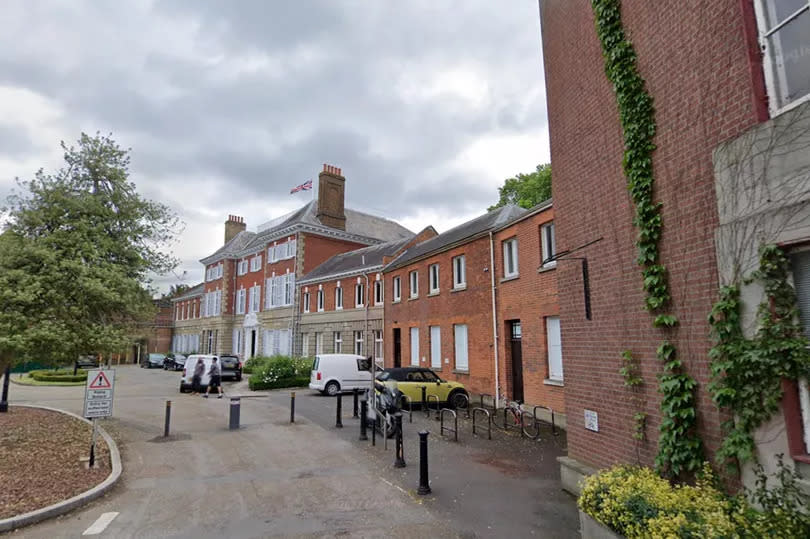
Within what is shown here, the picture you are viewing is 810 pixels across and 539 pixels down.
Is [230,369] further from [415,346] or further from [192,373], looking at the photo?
[415,346]

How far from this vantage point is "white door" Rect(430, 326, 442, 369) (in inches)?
809

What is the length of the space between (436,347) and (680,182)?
1631 centimetres

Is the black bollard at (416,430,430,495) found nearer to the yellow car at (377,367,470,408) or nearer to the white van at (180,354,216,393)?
the yellow car at (377,367,470,408)

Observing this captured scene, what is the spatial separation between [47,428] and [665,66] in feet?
52.9

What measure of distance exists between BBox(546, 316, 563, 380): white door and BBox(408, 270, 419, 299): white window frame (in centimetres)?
931

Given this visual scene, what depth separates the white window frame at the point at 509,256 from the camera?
53.3 ft

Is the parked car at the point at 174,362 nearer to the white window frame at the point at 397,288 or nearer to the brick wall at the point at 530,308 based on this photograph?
the white window frame at the point at 397,288

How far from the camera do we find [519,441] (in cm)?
1118

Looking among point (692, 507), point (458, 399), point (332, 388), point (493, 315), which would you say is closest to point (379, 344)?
point (332, 388)

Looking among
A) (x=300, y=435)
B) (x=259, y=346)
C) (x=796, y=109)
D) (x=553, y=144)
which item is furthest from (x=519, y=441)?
(x=259, y=346)

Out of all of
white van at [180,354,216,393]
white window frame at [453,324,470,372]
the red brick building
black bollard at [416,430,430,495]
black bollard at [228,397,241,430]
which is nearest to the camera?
the red brick building

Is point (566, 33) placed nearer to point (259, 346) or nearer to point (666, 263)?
point (666, 263)

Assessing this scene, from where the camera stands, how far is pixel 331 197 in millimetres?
39531

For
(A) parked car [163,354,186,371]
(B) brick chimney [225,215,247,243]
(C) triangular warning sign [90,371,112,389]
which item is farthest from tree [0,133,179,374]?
(B) brick chimney [225,215,247,243]
